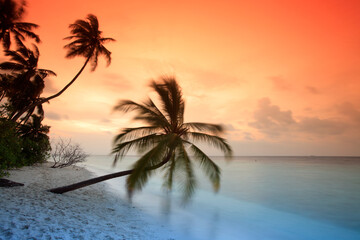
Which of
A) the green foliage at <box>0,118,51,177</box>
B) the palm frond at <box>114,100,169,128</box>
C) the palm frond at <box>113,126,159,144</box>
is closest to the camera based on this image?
the palm frond at <box>113,126,159,144</box>

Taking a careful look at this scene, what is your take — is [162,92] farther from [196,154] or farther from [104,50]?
[104,50]

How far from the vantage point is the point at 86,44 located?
15469mm

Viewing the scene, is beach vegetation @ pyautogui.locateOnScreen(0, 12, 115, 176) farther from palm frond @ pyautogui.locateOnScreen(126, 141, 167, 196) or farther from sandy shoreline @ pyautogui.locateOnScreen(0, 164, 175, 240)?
palm frond @ pyautogui.locateOnScreen(126, 141, 167, 196)

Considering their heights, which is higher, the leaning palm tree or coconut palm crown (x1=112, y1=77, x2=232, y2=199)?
the leaning palm tree

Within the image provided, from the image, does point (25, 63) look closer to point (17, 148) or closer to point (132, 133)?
point (17, 148)

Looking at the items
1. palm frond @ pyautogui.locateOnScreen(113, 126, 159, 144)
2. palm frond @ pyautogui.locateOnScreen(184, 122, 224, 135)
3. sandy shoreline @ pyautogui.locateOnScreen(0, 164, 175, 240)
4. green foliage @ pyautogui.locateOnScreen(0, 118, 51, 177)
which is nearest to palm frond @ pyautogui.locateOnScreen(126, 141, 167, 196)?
sandy shoreline @ pyautogui.locateOnScreen(0, 164, 175, 240)

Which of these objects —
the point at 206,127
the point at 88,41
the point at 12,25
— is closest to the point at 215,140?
the point at 206,127

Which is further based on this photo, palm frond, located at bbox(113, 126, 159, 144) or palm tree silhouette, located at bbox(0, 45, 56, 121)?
palm tree silhouette, located at bbox(0, 45, 56, 121)

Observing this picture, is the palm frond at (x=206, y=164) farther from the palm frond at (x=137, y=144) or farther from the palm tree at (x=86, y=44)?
the palm tree at (x=86, y=44)

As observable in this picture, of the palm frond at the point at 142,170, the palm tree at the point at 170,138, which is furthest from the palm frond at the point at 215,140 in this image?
the palm frond at the point at 142,170

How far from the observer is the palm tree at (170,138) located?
7312 millimetres

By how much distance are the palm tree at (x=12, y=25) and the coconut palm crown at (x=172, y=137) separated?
12.8m

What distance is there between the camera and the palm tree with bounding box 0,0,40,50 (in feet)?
46.2

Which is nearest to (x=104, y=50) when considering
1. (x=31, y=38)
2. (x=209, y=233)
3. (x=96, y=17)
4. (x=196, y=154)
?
(x=96, y=17)
